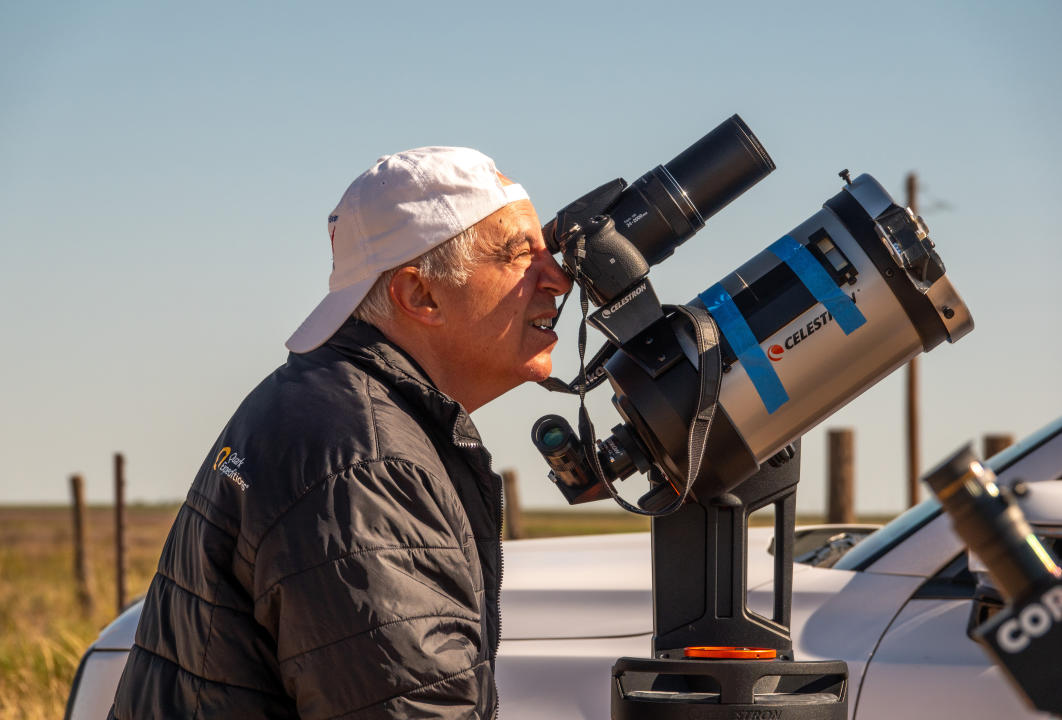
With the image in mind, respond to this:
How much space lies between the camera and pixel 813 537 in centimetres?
388

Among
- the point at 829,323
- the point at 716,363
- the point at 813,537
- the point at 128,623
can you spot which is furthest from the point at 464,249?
the point at 813,537

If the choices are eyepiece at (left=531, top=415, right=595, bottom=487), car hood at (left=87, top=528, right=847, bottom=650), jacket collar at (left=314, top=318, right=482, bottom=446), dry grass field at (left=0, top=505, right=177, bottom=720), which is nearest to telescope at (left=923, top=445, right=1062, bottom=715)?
jacket collar at (left=314, top=318, right=482, bottom=446)

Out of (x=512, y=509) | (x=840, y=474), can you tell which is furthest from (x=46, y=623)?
(x=840, y=474)

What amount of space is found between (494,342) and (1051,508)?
45.2 inches

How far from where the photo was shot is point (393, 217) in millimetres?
2035

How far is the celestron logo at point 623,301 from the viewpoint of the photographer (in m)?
2.27

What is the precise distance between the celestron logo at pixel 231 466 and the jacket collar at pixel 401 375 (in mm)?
252

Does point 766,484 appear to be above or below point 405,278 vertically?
below

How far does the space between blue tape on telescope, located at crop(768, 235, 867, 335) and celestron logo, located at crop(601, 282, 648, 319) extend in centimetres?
31

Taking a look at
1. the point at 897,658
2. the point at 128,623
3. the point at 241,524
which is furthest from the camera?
the point at 128,623

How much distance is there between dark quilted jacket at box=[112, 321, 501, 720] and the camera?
1.55m

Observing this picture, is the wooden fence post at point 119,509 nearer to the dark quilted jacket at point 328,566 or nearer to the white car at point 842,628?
the white car at point 842,628

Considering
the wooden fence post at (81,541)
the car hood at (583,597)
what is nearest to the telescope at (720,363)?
the car hood at (583,597)

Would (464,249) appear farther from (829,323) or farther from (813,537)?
(813,537)
